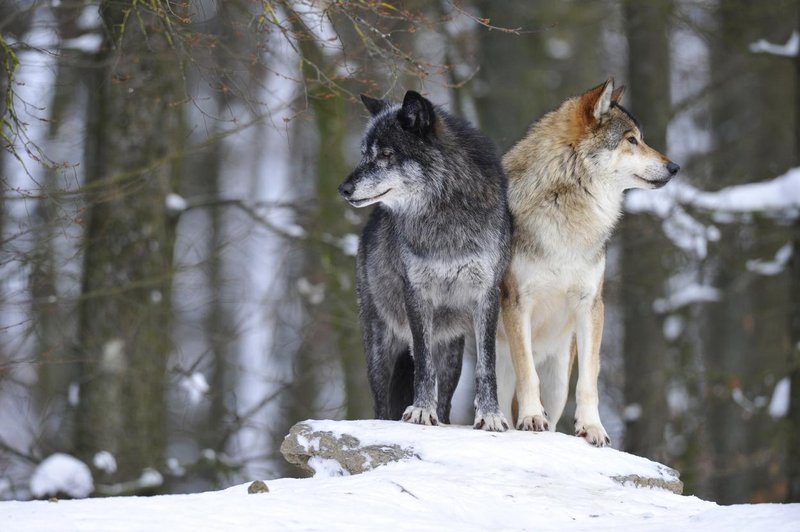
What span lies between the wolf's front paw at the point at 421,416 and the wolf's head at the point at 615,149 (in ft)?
6.08

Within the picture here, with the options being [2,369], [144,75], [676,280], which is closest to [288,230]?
[144,75]

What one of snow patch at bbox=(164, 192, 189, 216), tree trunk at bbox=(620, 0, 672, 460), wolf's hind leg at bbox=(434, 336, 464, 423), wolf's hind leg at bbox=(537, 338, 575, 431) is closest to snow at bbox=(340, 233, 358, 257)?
snow patch at bbox=(164, 192, 189, 216)

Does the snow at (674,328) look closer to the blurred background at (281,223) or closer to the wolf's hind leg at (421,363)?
the blurred background at (281,223)

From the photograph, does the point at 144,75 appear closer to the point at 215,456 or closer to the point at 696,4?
the point at 215,456

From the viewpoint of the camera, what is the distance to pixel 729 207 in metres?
11.4

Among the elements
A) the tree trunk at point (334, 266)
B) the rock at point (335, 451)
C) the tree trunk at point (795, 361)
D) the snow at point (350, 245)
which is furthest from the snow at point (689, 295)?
the rock at point (335, 451)

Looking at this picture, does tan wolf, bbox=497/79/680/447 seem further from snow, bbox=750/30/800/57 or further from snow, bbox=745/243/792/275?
snow, bbox=745/243/792/275

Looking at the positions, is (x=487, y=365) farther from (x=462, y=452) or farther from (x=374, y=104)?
(x=374, y=104)

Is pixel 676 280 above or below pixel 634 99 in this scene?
below

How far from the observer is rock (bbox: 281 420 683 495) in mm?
5559

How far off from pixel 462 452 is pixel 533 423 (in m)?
0.96

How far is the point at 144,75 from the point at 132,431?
3.40 meters

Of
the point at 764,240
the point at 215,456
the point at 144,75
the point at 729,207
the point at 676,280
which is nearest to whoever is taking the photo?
the point at 144,75

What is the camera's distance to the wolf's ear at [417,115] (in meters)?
6.29
